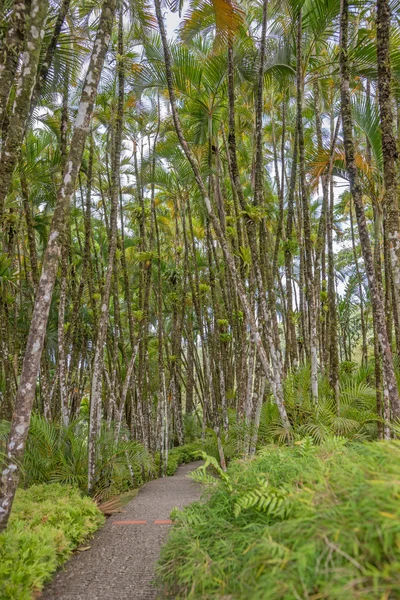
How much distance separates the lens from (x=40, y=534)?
306 centimetres

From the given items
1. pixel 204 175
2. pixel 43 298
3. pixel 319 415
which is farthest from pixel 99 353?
pixel 204 175

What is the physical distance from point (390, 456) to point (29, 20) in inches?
166

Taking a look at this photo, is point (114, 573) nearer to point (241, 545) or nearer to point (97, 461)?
point (241, 545)

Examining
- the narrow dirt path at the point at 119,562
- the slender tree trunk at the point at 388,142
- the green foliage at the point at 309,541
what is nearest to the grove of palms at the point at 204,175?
the slender tree trunk at the point at 388,142

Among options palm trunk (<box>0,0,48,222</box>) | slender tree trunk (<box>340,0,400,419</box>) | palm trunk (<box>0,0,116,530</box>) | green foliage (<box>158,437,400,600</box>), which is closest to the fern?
green foliage (<box>158,437,400,600</box>)

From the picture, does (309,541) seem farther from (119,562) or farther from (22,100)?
(22,100)

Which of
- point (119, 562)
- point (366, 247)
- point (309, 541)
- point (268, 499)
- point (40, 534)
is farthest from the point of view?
point (366, 247)

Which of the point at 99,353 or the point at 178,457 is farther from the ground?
the point at 99,353

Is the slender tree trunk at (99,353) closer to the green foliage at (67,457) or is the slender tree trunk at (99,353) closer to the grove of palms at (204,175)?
the grove of palms at (204,175)

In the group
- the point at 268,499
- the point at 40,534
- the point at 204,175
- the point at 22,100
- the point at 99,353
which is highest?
the point at 204,175

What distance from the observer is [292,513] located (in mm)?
1983

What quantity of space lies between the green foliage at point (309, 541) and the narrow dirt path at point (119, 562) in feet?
1.55

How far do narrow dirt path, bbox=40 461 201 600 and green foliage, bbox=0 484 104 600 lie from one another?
128mm

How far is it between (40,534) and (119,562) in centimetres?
69
